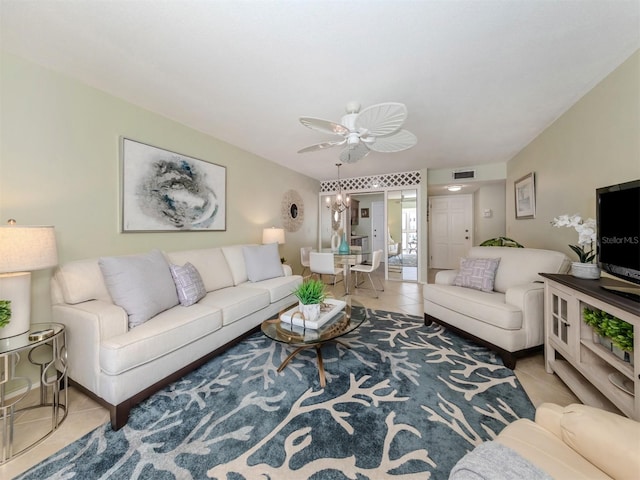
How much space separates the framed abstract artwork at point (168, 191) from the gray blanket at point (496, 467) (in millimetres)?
2877

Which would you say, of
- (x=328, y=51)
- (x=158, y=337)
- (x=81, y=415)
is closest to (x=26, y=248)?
(x=158, y=337)

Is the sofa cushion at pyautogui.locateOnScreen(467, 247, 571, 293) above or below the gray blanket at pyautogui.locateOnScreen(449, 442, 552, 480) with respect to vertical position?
above

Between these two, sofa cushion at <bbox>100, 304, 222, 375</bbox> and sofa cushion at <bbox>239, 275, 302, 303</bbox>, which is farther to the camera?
sofa cushion at <bbox>239, 275, 302, 303</bbox>

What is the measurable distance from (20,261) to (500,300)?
3.37 m

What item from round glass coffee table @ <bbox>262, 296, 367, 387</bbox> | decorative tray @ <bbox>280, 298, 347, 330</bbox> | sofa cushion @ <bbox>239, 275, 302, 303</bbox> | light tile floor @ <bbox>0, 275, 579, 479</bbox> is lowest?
light tile floor @ <bbox>0, 275, 579, 479</bbox>

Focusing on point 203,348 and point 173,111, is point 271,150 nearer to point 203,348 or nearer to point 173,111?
point 173,111

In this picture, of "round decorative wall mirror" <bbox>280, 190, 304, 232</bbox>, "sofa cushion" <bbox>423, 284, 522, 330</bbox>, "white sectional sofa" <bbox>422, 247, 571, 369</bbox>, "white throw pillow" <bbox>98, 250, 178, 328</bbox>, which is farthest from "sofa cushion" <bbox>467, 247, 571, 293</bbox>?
"round decorative wall mirror" <bbox>280, 190, 304, 232</bbox>

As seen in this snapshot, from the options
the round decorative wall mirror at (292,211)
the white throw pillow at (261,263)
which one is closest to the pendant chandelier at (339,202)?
the round decorative wall mirror at (292,211)

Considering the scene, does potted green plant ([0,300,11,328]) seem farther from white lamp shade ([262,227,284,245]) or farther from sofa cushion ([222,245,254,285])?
white lamp shade ([262,227,284,245])

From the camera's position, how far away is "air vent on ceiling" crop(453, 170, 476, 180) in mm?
4590

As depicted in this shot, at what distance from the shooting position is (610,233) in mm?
1493

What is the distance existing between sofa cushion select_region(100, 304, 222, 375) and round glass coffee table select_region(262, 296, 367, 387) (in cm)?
47

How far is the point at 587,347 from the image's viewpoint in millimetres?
1474

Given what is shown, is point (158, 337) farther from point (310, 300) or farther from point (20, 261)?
point (310, 300)
